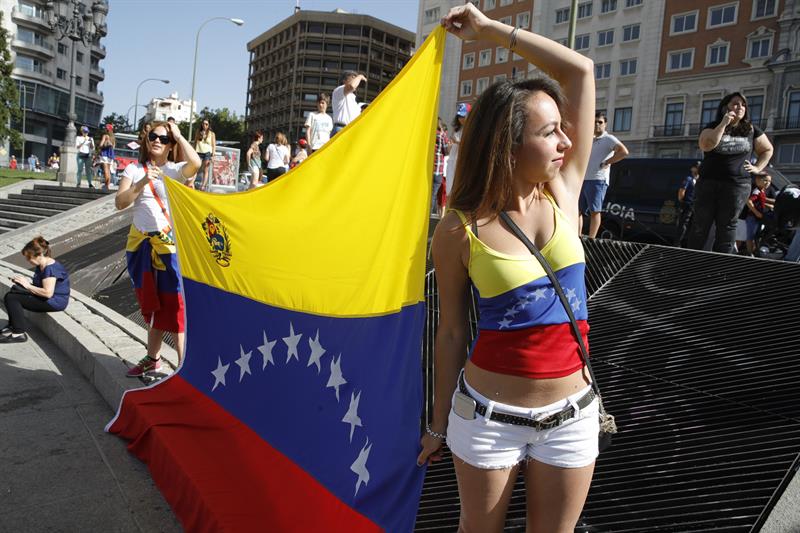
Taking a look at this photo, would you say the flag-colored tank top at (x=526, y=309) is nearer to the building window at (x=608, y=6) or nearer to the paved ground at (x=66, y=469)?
the paved ground at (x=66, y=469)

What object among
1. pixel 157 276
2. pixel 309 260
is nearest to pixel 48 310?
pixel 157 276

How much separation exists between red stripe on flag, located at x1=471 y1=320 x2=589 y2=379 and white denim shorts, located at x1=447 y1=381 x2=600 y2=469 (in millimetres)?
92

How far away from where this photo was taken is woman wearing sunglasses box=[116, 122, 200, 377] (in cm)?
478

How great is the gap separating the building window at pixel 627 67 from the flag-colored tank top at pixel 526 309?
2102 inches

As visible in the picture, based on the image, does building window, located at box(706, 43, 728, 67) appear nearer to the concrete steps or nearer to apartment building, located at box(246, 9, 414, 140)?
the concrete steps

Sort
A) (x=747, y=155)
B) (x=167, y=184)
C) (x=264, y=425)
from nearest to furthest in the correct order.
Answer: (x=264, y=425) < (x=167, y=184) < (x=747, y=155)

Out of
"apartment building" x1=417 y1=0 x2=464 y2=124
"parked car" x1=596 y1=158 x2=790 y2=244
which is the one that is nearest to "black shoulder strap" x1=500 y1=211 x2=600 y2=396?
"parked car" x1=596 y1=158 x2=790 y2=244

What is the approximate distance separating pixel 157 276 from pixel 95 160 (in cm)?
2154

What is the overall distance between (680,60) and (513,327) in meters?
52.5

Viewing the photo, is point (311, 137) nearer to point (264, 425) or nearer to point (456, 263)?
point (264, 425)

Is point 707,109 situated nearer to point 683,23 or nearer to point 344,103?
point 683,23

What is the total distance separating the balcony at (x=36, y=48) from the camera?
69.0 meters

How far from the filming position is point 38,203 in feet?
54.6

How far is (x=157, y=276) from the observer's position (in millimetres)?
4887
